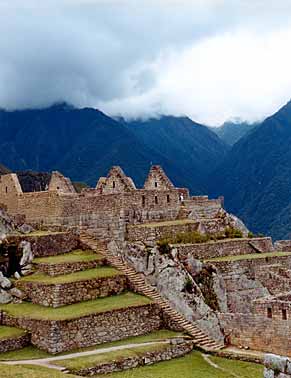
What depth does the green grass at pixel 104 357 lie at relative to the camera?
56.2 ft

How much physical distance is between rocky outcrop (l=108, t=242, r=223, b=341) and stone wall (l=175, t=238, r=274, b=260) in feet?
2.79

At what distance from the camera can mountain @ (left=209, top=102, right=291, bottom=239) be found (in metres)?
59.9

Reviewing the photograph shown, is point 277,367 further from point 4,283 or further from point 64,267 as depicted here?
point 4,283

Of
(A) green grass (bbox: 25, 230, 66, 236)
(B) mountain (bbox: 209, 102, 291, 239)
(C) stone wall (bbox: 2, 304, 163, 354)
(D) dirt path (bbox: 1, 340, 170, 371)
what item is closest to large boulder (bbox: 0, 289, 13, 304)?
(C) stone wall (bbox: 2, 304, 163, 354)

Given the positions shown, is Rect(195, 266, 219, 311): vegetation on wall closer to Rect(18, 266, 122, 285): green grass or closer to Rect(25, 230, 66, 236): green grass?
Rect(18, 266, 122, 285): green grass

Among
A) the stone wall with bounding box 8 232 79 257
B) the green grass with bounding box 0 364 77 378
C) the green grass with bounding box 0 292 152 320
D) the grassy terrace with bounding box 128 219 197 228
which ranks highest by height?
the grassy terrace with bounding box 128 219 197 228

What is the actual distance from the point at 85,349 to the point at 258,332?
18.4 feet

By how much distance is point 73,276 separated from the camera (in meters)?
22.0

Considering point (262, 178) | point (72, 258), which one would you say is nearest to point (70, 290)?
point (72, 258)

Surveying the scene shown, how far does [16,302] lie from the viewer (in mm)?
21672

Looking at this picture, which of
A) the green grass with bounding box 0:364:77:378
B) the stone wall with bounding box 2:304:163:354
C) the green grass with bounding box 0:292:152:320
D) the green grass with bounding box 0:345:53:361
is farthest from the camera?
the green grass with bounding box 0:292:152:320

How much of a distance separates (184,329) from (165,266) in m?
2.79

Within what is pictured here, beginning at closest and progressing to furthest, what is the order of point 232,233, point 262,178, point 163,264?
point 163,264 < point 232,233 < point 262,178

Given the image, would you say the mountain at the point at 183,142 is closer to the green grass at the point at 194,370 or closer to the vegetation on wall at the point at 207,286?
the vegetation on wall at the point at 207,286
